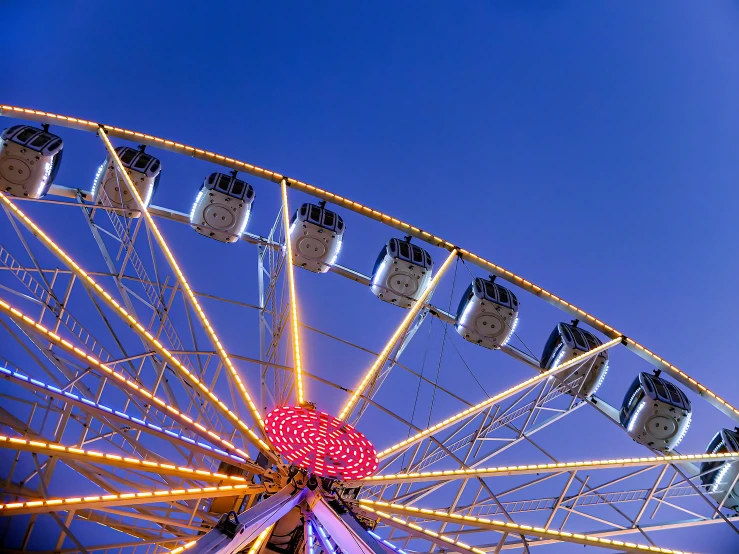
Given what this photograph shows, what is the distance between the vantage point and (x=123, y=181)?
15.5 m

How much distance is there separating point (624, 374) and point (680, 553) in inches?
1104

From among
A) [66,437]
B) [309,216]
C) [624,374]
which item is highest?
[309,216]

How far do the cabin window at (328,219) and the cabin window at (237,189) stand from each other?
181 centimetres

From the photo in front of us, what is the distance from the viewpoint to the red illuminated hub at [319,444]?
9445 millimetres

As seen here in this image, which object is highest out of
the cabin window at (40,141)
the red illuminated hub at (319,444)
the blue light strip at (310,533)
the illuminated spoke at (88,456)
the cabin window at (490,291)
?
the cabin window at (490,291)

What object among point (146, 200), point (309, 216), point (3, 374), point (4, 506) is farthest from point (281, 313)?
point (4, 506)

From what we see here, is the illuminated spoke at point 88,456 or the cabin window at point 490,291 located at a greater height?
the cabin window at point 490,291

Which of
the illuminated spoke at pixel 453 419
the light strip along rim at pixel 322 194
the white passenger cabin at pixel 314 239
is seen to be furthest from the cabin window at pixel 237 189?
the illuminated spoke at pixel 453 419

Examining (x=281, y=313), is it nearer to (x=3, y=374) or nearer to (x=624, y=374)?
(x=3, y=374)

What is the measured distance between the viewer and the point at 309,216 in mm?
15953

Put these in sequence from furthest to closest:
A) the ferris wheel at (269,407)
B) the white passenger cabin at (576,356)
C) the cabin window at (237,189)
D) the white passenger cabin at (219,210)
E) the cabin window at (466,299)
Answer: the cabin window at (466,299) → the white passenger cabin at (576,356) → the cabin window at (237,189) → the white passenger cabin at (219,210) → the ferris wheel at (269,407)

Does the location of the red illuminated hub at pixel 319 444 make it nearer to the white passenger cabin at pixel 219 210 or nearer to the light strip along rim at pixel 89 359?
the light strip along rim at pixel 89 359

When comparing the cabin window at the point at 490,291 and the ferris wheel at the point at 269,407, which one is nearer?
the ferris wheel at the point at 269,407

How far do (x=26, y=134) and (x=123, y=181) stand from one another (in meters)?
2.02
